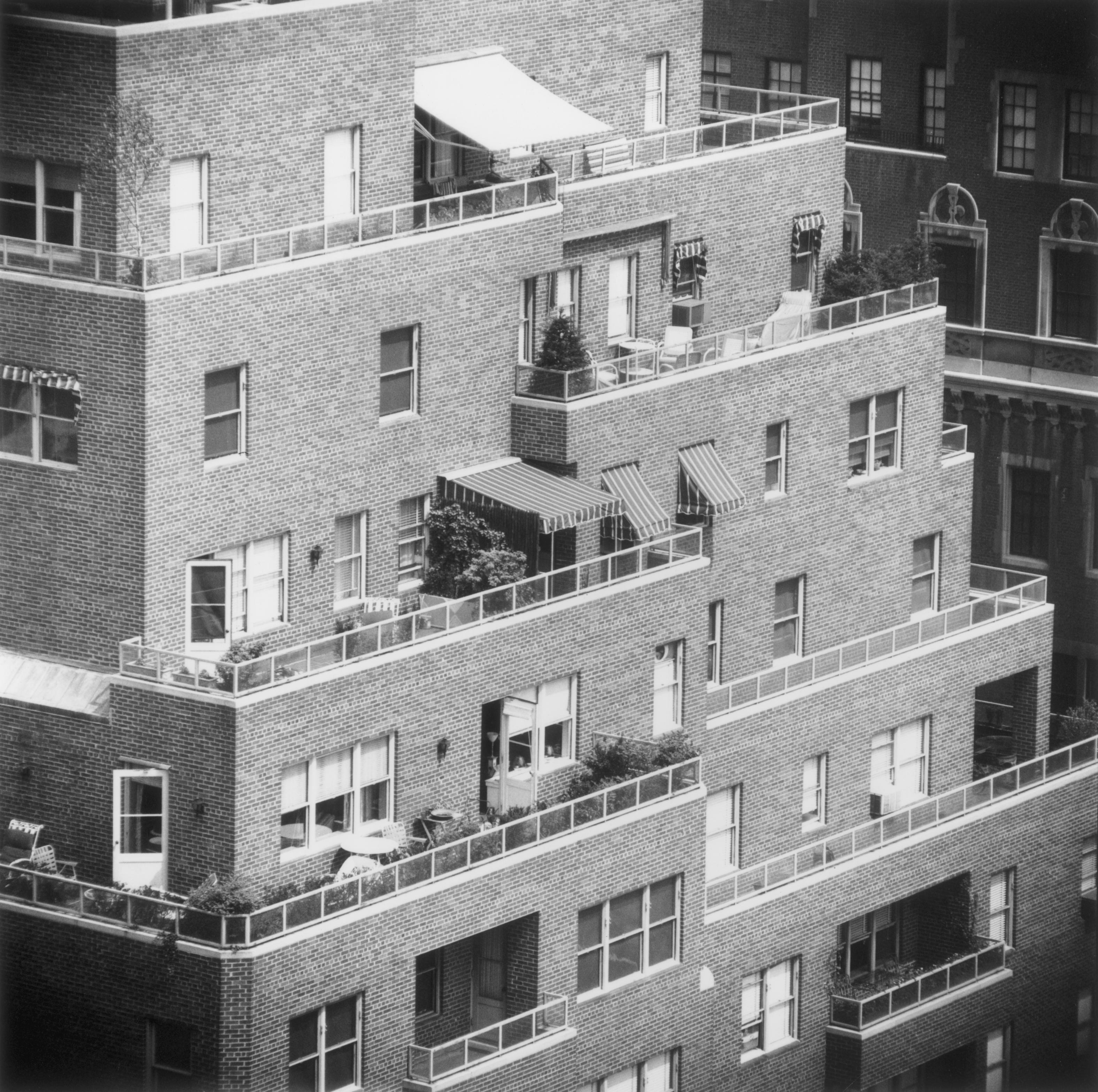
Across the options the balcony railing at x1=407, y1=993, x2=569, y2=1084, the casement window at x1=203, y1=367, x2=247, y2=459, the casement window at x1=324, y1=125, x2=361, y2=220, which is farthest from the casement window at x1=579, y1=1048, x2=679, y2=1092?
the casement window at x1=324, y1=125, x2=361, y2=220

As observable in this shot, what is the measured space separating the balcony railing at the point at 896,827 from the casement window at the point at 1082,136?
15343mm

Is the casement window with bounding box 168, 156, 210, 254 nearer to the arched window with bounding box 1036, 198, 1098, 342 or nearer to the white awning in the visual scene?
the white awning

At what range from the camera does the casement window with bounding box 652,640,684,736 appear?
79062 mm

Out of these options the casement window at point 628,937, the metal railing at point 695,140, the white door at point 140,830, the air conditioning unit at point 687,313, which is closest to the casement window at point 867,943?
the casement window at point 628,937

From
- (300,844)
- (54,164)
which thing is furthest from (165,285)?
(300,844)

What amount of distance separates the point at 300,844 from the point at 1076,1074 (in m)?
26.1

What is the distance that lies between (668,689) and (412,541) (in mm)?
6682

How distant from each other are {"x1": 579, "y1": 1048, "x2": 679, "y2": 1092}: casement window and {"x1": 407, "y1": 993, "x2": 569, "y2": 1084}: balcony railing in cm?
231

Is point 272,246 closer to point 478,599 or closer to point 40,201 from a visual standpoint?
point 40,201

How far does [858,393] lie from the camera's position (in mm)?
84812

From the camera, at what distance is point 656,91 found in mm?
83938

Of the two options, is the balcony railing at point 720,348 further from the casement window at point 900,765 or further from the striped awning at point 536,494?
the casement window at point 900,765

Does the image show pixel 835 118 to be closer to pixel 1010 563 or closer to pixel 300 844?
pixel 1010 563

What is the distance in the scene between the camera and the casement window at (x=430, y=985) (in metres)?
75.2
